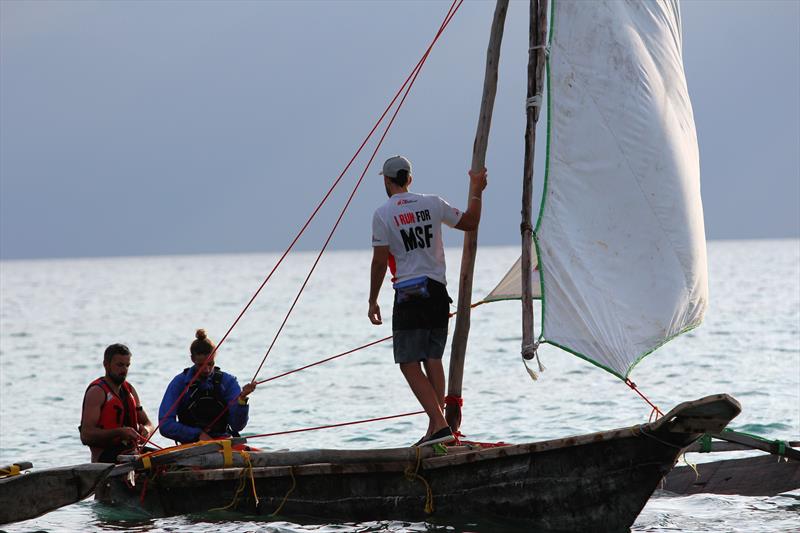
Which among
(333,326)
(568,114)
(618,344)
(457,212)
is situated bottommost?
(333,326)

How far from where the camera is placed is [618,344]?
35.3 ft

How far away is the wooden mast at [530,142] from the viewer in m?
11.2

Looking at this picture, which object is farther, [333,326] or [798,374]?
[333,326]

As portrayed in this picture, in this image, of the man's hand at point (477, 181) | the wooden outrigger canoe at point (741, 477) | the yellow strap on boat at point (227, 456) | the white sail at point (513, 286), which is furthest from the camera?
the wooden outrigger canoe at point (741, 477)

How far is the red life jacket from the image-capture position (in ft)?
42.7

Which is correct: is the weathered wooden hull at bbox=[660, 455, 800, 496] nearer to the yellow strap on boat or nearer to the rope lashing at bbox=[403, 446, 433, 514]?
the rope lashing at bbox=[403, 446, 433, 514]

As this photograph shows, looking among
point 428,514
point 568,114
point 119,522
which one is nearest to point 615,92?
point 568,114

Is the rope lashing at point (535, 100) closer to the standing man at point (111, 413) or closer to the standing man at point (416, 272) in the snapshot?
the standing man at point (416, 272)

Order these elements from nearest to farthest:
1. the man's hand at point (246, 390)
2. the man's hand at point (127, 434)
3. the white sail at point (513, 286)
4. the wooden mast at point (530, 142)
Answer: the wooden mast at point (530, 142)
the white sail at point (513, 286)
the man's hand at point (246, 390)
the man's hand at point (127, 434)

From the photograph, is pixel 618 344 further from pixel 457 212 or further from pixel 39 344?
pixel 39 344

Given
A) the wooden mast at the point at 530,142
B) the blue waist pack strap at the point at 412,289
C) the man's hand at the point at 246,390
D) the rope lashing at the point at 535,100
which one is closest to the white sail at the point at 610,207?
the wooden mast at the point at 530,142

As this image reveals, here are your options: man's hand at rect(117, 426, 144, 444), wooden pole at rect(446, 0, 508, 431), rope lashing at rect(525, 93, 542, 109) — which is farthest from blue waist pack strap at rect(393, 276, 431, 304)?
man's hand at rect(117, 426, 144, 444)

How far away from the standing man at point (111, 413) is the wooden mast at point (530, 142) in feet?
14.2

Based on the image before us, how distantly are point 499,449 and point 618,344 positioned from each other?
1403 millimetres
